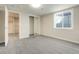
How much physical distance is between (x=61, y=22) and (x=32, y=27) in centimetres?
392

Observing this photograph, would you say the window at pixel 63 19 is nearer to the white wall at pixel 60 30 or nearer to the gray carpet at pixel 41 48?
the white wall at pixel 60 30

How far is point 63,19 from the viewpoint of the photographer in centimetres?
627

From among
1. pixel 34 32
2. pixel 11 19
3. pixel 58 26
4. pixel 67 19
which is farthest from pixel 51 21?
pixel 11 19

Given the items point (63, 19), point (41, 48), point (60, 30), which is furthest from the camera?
point (60, 30)

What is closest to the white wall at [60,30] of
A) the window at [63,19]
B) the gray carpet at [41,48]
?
the window at [63,19]

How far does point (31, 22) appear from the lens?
382 inches

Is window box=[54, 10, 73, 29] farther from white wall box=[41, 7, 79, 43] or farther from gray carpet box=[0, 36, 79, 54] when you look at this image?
gray carpet box=[0, 36, 79, 54]

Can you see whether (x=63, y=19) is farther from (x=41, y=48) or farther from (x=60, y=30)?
(x=41, y=48)

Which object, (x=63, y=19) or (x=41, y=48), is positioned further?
(x=63, y=19)

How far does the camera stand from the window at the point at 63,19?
5.74 meters

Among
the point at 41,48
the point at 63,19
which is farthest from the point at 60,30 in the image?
the point at 41,48

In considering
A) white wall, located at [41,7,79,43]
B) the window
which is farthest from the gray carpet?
the window
